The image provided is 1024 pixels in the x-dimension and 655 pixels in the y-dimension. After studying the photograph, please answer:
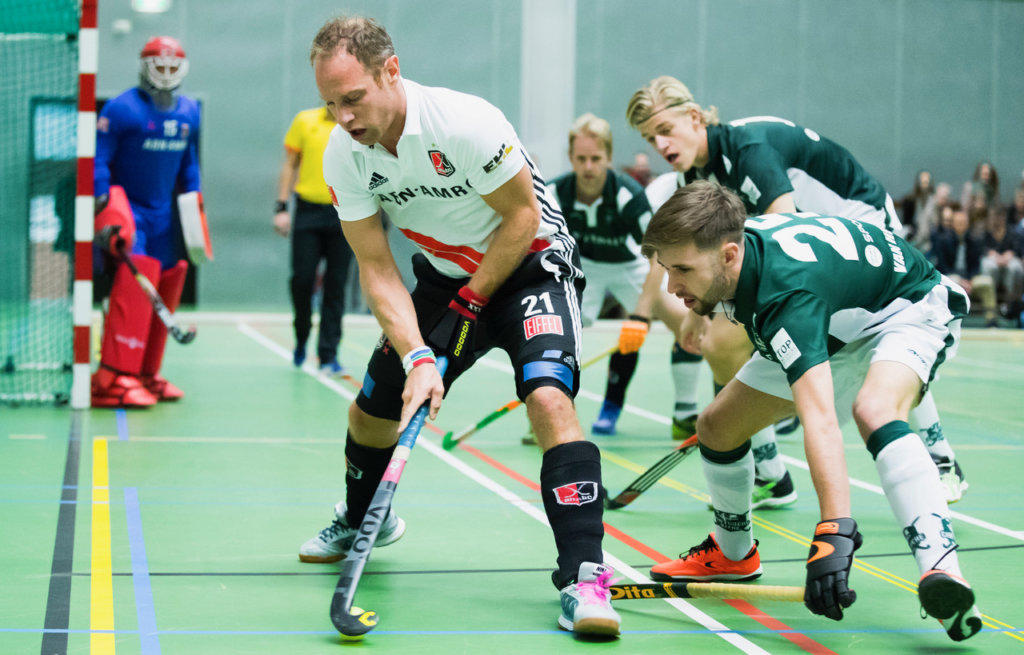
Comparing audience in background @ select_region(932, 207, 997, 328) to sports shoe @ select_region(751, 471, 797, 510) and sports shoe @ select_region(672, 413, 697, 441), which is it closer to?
sports shoe @ select_region(672, 413, 697, 441)

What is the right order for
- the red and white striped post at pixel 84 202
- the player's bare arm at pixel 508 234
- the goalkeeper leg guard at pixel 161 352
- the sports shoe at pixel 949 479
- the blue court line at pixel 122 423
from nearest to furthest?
1. the player's bare arm at pixel 508 234
2. the sports shoe at pixel 949 479
3. the blue court line at pixel 122 423
4. the red and white striped post at pixel 84 202
5. the goalkeeper leg guard at pixel 161 352

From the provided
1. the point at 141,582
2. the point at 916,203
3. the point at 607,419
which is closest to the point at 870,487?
the point at 607,419

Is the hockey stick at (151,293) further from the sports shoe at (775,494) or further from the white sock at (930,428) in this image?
the white sock at (930,428)

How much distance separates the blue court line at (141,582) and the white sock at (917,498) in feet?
5.57

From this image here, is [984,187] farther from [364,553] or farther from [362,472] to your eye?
[364,553]

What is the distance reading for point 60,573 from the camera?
10.5ft

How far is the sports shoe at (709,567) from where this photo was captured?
3275 millimetres

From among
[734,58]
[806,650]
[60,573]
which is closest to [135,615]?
[60,573]

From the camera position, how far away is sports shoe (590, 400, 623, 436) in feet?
19.3

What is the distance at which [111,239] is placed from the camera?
6273mm

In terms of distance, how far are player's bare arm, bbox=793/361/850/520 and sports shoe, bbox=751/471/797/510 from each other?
168 centimetres

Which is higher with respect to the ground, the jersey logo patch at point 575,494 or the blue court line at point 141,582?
the jersey logo patch at point 575,494

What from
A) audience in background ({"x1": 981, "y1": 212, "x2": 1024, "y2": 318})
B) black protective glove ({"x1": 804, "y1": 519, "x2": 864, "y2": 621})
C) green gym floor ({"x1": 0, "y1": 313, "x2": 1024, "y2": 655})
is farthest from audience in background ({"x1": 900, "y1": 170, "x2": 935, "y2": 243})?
black protective glove ({"x1": 804, "y1": 519, "x2": 864, "y2": 621})

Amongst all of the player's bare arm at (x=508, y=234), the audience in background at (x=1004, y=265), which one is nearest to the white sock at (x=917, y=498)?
the player's bare arm at (x=508, y=234)
